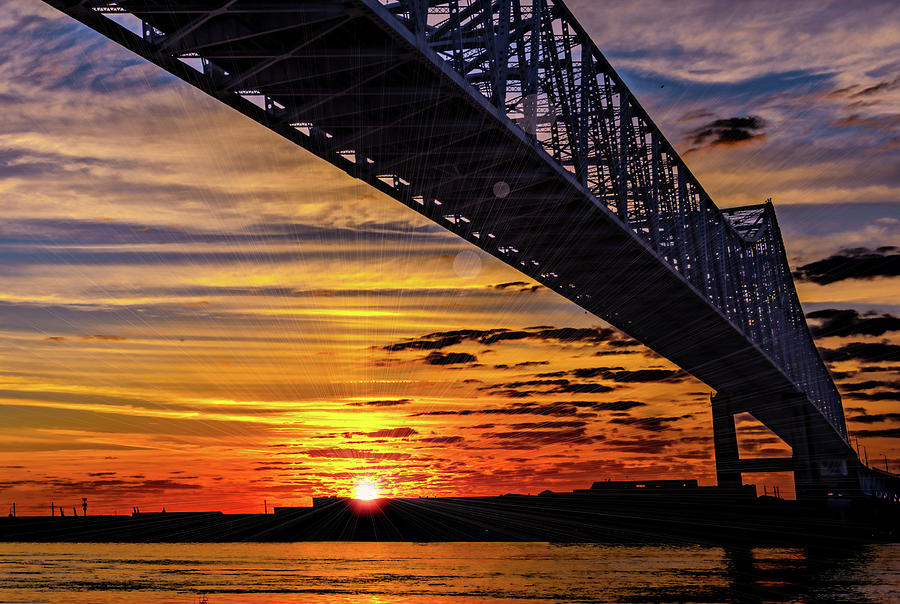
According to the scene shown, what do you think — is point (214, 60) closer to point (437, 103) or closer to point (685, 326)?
point (437, 103)

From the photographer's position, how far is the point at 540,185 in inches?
1433

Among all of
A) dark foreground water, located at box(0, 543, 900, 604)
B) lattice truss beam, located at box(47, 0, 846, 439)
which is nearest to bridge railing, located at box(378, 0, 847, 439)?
lattice truss beam, located at box(47, 0, 846, 439)

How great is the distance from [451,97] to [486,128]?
3.15 m

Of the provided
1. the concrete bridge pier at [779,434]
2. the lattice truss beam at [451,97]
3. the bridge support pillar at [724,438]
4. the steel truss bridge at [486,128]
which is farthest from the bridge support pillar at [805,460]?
the lattice truss beam at [451,97]

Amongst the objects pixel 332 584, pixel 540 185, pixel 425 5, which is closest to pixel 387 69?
pixel 425 5

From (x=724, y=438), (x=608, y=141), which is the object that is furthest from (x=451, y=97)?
(x=724, y=438)

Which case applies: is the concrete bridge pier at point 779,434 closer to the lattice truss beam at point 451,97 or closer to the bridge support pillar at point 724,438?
Answer: the bridge support pillar at point 724,438

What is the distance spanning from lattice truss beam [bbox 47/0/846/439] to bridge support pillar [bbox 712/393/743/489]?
4235 centimetres

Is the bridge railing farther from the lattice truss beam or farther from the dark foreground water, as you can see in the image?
the dark foreground water

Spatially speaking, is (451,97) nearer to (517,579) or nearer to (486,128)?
(486,128)

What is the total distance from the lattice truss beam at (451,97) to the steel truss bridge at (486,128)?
0.06 metres

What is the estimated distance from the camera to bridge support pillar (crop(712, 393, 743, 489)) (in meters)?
99.2

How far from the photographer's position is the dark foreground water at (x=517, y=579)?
2704 inches

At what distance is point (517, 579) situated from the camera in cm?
8875
